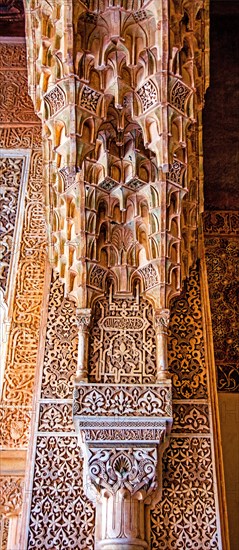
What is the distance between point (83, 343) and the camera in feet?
13.4

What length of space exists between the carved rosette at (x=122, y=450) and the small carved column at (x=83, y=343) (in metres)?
0.08

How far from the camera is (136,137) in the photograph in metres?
4.16

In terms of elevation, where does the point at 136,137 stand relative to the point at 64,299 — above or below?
above

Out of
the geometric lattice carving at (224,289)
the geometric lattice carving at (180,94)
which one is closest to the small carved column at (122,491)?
the geometric lattice carving at (224,289)

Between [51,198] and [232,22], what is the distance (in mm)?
2495

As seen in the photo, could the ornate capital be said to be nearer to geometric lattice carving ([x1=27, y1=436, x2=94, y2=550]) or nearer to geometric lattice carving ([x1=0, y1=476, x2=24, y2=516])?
geometric lattice carving ([x1=27, y1=436, x2=94, y2=550])

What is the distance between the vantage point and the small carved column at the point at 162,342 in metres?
4.02

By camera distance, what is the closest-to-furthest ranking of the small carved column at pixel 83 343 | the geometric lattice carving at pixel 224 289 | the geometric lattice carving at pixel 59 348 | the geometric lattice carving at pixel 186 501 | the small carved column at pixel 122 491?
the small carved column at pixel 122 491, the geometric lattice carving at pixel 186 501, the small carved column at pixel 83 343, the geometric lattice carving at pixel 59 348, the geometric lattice carving at pixel 224 289

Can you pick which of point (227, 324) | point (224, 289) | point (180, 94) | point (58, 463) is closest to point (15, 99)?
point (180, 94)

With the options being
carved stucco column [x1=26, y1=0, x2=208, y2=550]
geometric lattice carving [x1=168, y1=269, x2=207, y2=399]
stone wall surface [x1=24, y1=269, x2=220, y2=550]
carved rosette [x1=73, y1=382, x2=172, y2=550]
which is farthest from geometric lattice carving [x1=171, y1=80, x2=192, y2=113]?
carved rosette [x1=73, y1=382, x2=172, y2=550]

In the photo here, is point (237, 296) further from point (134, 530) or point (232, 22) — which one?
point (232, 22)

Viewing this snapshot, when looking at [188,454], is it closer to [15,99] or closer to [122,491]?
[122,491]

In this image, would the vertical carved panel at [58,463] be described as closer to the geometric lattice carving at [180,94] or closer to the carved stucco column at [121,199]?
the carved stucco column at [121,199]

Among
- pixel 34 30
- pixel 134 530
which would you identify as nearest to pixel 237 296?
pixel 134 530
